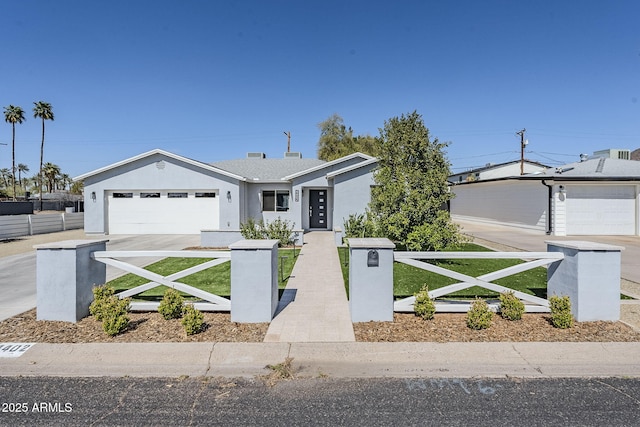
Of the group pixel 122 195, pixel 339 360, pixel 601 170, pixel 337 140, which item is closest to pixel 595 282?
pixel 339 360

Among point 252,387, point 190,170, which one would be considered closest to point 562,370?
point 252,387

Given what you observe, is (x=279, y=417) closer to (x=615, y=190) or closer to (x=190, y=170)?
(x=190, y=170)

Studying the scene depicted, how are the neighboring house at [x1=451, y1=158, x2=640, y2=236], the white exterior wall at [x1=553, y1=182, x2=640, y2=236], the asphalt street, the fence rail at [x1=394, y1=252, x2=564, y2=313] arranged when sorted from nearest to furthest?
the asphalt street, the fence rail at [x1=394, y1=252, x2=564, y2=313], the neighboring house at [x1=451, y1=158, x2=640, y2=236], the white exterior wall at [x1=553, y1=182, x2=640, y2=236]

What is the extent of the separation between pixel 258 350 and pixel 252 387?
80cm

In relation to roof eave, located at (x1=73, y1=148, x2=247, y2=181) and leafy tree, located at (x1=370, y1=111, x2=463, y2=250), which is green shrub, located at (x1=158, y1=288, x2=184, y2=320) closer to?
leafy tree, located at (x1=370, y1=111, x2=463, y2=250)

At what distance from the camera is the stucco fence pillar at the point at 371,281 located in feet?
17.2

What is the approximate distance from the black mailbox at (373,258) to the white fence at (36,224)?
65.3ft

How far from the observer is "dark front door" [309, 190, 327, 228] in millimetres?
19578

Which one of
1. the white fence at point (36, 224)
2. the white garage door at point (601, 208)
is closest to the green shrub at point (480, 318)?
the white garage door at point (601, 208)

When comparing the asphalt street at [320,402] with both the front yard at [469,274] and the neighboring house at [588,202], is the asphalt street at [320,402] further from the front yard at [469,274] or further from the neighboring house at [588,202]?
the neighboring house at [588,202]

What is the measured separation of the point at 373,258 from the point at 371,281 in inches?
14.5

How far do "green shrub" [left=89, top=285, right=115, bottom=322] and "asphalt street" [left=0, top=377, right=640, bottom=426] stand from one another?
4.56 ft

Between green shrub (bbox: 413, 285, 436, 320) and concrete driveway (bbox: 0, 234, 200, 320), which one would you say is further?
concrete driveway (bbox: 0, 234, 200, 320)

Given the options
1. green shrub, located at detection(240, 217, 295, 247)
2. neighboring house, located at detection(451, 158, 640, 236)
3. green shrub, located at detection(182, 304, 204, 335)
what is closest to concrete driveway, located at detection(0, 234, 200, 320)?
green shrub, located at detection(240, 217, 295, 247)
